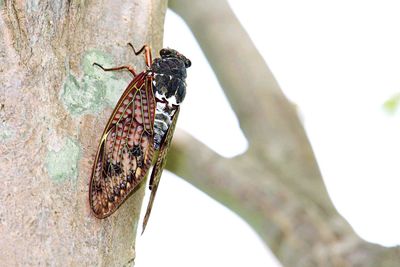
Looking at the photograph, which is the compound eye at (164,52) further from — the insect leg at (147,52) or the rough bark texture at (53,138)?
the rough bark texture at (53,138)

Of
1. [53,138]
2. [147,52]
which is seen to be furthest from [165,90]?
[53,138]

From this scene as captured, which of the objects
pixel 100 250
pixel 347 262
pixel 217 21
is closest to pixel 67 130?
pixel 100 250

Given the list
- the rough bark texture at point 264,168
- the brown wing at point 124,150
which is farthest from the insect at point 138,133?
the rough bark texture at point 264,168

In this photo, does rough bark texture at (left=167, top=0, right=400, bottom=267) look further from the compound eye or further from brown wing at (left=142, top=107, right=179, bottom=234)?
brown wing at (left=142, top=107, right=179, bottom=234)

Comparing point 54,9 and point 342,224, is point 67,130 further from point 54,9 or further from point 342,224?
point 342,224

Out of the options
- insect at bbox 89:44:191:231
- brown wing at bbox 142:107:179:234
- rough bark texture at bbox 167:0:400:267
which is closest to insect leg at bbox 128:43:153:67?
insect at bbox 89:44:191:231

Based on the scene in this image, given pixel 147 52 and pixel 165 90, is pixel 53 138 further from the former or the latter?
pixel 165 90
